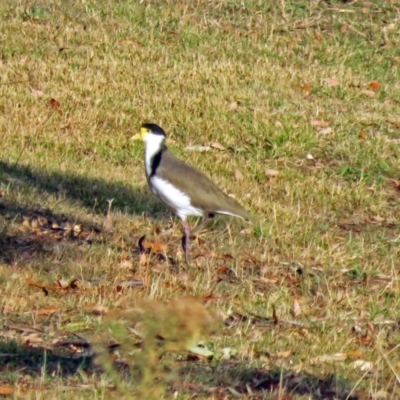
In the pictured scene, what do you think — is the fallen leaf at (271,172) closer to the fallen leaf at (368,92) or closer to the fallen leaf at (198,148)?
the fallen leaf at (198,148)

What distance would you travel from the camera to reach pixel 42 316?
6551 mm

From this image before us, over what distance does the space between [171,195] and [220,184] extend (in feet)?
8.03

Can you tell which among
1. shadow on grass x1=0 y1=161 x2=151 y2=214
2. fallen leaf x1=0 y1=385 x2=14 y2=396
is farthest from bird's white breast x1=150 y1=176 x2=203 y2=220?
fallen leaf x1=0 y1=385 x2=14 y2=396

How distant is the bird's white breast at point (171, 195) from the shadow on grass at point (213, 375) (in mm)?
2223

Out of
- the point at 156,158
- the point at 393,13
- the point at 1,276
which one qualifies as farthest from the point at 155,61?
the point at 1,276

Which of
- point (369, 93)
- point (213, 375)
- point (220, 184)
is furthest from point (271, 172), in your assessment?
point (213, 375)

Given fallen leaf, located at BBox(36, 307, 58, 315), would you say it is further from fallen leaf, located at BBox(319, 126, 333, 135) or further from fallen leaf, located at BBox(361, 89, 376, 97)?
fallen leaf, located at BBox(361, 89, 376, 97)

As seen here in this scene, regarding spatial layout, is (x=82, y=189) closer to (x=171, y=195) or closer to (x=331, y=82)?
(x=171, y=195)

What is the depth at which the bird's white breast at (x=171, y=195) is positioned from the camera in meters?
8.03

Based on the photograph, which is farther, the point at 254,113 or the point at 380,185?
the point at 254,113

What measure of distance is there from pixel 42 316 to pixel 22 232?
182 centimetres

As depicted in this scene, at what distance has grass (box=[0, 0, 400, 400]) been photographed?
585cm

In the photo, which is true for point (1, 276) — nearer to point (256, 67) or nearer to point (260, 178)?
point (260, 178)

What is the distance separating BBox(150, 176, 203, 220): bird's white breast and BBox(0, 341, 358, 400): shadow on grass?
222 cm
